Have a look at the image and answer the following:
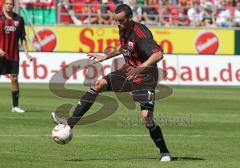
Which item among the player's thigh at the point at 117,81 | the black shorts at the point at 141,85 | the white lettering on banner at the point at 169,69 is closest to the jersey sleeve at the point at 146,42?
the black shorts at the point at 141,85

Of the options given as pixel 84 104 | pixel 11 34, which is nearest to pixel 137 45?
pixel 84 104

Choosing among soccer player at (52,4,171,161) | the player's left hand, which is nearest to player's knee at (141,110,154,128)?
soccer player at (52,4,171,161)

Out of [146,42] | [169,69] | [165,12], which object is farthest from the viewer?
[165,12]

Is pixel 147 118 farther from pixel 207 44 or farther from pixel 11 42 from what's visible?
pixel 207 44

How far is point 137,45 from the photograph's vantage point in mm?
11336

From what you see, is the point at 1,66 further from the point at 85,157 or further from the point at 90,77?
the point at 90,77

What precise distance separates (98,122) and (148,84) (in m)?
6.06

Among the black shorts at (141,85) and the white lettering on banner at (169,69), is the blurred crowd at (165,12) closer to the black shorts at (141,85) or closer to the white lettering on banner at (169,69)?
the white lettering on banner at (169,69)

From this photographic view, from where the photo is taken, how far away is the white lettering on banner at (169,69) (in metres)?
29.7

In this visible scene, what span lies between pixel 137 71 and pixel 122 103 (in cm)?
1232

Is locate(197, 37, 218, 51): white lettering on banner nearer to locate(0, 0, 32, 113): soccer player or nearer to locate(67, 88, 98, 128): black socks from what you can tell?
locate(0, 0, 32, 113): soccer player

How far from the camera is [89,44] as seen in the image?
36.5m

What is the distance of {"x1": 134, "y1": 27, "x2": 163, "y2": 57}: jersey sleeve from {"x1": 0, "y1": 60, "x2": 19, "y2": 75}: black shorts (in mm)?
7508

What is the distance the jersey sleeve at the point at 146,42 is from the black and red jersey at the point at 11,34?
758 cm
